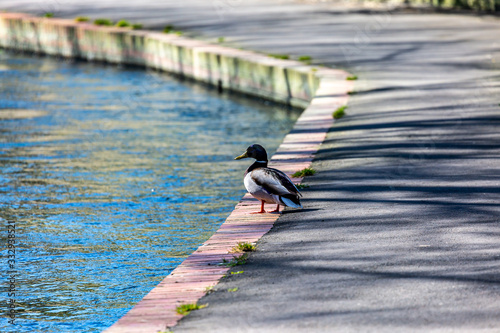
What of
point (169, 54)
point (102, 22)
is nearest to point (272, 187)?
point (169, 54)

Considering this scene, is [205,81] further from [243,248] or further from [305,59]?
[243,248]

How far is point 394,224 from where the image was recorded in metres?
6.34

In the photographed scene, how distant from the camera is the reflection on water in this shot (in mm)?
6590

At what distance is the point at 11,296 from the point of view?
634cm

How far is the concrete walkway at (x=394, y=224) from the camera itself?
183 inches

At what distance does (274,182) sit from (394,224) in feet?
3.24

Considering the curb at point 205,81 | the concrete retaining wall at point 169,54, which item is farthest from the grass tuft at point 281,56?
the curb at point 205,81

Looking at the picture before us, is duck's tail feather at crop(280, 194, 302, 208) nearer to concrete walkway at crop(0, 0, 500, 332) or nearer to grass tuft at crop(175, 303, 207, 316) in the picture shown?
concrete walkway at crop(0, 0, 500, 332)

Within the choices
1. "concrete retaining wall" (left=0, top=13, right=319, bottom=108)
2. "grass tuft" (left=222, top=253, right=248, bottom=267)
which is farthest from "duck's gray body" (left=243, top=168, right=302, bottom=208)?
"concrete retaining wall" (left=0, top=13, right=319, bottom=108)

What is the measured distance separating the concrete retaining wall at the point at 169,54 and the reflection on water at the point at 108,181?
45cm

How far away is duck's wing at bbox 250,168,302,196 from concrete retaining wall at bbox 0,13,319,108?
7593 mm

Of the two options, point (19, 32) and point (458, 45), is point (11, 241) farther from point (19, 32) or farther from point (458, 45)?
point (19, 32)

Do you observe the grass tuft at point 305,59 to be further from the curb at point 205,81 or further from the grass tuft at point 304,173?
the grass tuft at point 304,173

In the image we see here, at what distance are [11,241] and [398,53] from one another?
410 inches
